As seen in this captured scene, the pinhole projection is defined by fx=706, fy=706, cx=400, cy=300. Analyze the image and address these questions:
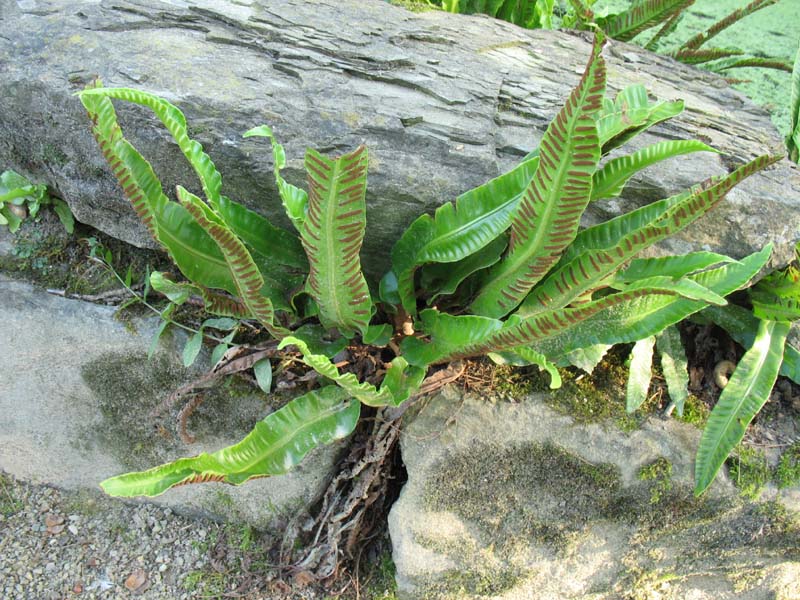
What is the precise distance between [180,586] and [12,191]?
48.1 inches

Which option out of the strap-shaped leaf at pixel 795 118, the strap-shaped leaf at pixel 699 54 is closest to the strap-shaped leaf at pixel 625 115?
the strap-shaped leaf at pixel 795 118

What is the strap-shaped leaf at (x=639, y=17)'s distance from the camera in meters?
2.77

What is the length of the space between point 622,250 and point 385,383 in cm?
63

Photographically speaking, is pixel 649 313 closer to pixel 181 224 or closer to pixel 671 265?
pixel 671 265

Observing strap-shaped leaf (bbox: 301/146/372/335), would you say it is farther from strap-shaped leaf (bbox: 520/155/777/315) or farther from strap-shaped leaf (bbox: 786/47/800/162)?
strap-shaped leaf (bbox: 786/47/800/162)

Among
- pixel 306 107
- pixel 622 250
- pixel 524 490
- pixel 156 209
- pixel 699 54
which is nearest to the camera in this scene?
pixel 622 250

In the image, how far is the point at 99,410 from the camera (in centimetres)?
203

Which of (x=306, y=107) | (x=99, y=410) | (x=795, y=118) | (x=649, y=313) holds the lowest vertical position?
(x=99, y=410)

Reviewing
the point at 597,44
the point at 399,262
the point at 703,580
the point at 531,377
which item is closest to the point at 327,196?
the point at 399,262

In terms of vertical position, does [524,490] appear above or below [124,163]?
below

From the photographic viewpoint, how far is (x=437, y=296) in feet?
6.12

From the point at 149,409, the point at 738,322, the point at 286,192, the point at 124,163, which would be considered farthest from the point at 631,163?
the point at 149,409

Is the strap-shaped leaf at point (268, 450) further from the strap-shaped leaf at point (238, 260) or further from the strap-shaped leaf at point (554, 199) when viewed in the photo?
the strap-shaped leaf at point (554, 199)

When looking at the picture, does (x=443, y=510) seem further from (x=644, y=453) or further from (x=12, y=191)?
(x=12, y=191)
